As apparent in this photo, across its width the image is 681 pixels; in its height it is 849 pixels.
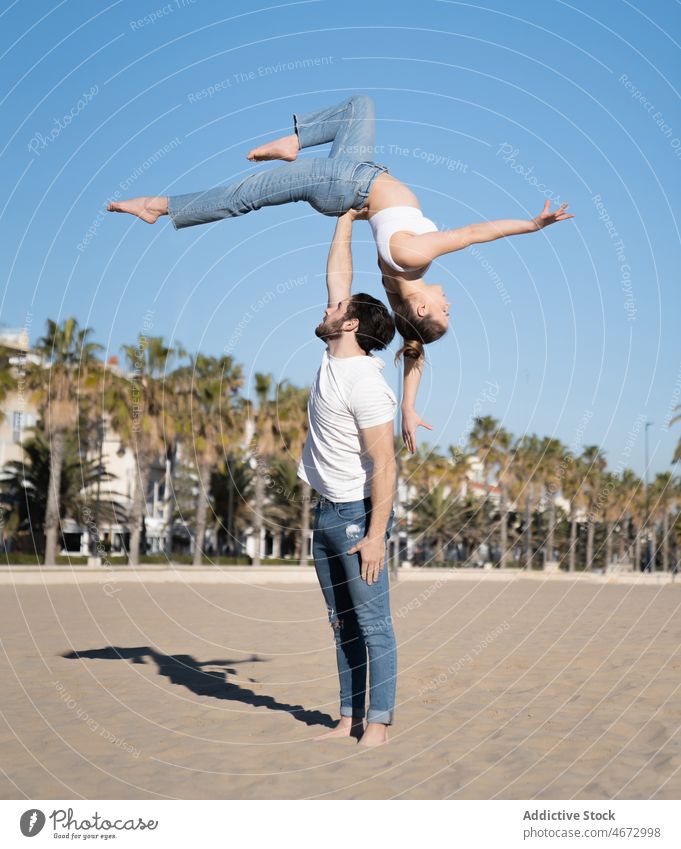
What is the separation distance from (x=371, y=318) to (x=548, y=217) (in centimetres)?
148

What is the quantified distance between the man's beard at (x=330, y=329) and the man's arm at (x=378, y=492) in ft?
2.44

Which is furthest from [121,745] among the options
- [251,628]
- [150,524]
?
[150,524]

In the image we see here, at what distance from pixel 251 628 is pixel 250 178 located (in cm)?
1225

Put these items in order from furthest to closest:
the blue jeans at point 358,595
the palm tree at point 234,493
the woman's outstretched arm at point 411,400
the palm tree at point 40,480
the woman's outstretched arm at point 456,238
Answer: the palm tree at point 234,493
the palm tree at point 40,480
the woman's outstretched arm at point 411,400
the blue jeans at point 358,595
the woman's outstretched arm at point 456,238

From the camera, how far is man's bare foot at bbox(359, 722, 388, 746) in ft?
22.2

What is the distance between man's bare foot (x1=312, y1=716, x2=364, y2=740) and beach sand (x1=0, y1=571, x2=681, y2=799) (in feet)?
0.40

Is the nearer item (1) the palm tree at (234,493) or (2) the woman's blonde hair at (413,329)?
(2) the woman's blonde hair at (413,329)

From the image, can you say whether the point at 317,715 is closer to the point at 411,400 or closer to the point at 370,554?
the point at 370,554

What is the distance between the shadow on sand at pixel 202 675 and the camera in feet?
27.9

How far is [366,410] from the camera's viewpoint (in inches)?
262

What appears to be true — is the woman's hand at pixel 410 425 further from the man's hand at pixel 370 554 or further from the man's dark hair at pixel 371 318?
the man's hand at pixel 370 554

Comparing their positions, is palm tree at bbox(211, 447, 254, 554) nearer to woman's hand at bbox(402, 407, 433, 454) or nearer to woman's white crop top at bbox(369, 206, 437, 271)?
woman's hand at bbox(402, 407, 433, 454)

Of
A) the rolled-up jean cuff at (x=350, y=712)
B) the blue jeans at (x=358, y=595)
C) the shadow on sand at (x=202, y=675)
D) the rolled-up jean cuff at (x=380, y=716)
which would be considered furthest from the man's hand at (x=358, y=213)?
the shadow on sand at (x=202, y=675)
